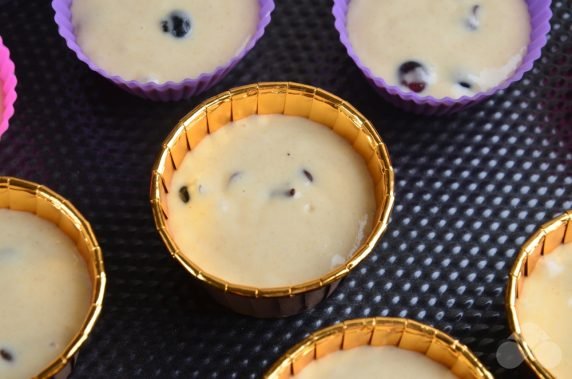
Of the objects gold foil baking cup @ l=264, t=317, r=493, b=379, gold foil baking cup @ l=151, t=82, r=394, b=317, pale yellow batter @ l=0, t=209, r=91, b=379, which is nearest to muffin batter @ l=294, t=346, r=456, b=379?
gold foil baking cup @ l=264, t=317, r=493, b=379

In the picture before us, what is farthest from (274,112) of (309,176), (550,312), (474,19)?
(550,312)

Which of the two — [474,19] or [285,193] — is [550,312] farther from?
[474,19]

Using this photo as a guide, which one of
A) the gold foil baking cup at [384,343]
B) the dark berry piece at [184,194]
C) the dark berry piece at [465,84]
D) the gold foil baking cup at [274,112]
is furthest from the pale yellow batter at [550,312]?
the dark berry piece at [184,194]

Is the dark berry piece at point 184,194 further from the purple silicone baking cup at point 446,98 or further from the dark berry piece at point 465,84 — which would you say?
the dark berry piece at point 465,84

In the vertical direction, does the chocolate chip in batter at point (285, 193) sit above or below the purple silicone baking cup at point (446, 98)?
below

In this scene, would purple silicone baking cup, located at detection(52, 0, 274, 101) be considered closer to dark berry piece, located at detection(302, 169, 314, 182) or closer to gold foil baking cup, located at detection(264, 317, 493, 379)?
dark berry piece, located at detection(302, 169, 314, 182)

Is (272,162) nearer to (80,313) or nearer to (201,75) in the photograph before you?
(201,75)

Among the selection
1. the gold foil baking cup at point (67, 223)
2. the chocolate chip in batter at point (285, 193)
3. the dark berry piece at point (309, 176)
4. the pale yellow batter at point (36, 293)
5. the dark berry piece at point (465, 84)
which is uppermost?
the dark berry piece at point (465, 84)
